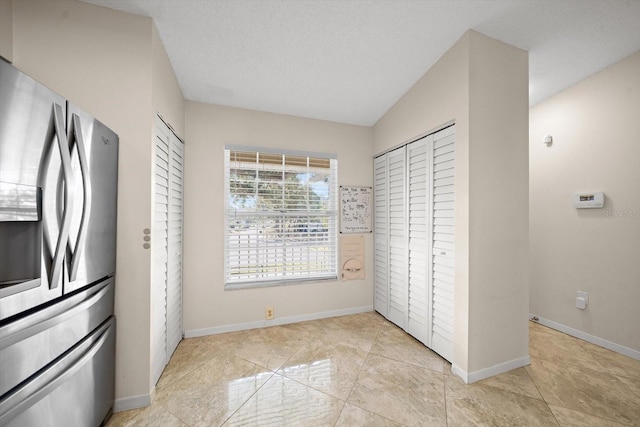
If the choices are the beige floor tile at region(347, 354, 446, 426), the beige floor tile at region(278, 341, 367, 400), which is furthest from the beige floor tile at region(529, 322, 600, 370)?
the beige floor tile at region(278, 341, 367, 400)

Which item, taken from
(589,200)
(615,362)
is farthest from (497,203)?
(615,362)

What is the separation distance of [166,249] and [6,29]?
1.51 m

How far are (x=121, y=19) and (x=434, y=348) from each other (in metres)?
3.40

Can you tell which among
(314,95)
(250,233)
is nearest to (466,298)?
(250,233)

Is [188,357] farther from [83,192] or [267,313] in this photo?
[83,192]

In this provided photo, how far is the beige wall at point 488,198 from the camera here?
6.10 feet

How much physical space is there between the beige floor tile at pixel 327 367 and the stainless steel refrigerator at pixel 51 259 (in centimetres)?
121

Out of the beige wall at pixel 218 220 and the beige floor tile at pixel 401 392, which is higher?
the beige wall at pixel 218 220

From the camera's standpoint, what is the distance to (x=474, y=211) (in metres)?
1.86

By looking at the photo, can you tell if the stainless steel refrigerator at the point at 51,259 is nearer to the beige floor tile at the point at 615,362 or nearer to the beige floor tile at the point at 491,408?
the beige floor tile at the point at 491,408

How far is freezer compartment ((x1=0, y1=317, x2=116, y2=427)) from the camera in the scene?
0.91m

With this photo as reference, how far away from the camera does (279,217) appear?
112 inches

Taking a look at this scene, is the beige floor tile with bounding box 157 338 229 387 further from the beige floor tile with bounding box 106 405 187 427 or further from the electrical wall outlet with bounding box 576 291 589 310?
the electrical wall outlet with bounding box 576 291 589 310

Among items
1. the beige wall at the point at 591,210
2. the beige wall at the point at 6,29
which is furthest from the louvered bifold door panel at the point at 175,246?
the beige wall at the point at 591,210
